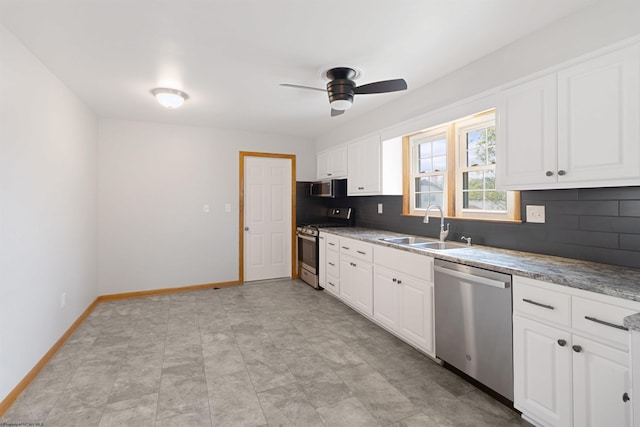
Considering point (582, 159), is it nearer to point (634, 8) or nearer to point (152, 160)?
point (634, 8)

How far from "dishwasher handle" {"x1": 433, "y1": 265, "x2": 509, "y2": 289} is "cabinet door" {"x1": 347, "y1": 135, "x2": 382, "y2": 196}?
5.03ft

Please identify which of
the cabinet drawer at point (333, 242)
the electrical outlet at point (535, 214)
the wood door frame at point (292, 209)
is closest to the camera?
the electrical outlet at point (535, 214)

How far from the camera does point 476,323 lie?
204cm

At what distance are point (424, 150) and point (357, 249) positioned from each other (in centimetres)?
137

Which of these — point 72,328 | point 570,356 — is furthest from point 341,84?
point 72,328

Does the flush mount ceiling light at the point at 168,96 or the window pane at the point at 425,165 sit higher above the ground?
the flush mount ceiling light at the point at 168,96

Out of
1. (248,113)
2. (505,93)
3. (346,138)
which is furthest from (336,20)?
(346,138)

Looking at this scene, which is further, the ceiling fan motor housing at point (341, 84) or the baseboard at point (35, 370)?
the ceiling fan motor housing at point (341, 84)

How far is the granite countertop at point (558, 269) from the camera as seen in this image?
143 centimetres

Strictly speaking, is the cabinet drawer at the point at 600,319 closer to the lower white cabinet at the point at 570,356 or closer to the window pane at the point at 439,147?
the lower white cabinet at the point at 570,356

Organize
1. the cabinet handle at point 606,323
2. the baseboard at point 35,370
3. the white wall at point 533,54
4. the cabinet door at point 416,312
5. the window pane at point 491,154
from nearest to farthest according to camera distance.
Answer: the cabinet handle at point 606,323 < the white wall at point 533,54 < the baseboard at point 35,370 < the cabinet door at point 416,312 < the window pane at point 491,154

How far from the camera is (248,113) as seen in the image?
3.92m

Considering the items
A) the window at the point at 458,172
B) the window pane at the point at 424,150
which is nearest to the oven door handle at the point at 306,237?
the window at the point at 458,172

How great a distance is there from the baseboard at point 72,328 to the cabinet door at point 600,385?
327 cm
